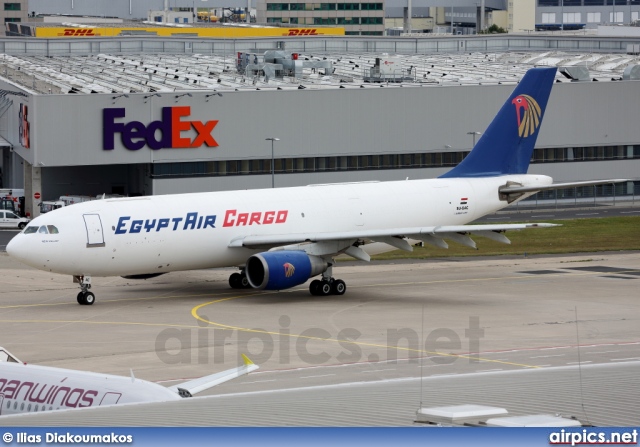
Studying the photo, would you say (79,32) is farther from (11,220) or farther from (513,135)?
(513,135)

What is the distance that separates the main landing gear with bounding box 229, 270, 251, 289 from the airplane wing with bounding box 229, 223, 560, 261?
3007 mm

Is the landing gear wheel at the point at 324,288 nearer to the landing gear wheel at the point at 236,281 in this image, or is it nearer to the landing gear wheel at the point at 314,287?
the landing gear wheel at the point at 314,287

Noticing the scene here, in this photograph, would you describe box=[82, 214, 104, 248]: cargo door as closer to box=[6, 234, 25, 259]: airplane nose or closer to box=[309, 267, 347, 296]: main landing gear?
box=[6, 234, 25, 259]: airplane nose

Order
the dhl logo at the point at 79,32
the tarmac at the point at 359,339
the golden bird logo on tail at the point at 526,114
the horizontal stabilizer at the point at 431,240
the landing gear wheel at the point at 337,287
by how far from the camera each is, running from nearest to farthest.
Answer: the tarmac at the point at 359,339
the horizontal stabilizer at the point at 431,240
the landing gear wheel at the point at 337,287
the golden bird logo on tail at the point at 526,114
the dhl logo at the point at 79,32

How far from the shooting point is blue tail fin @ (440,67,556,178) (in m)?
66.1

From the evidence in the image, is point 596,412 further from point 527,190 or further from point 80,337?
point 527,190

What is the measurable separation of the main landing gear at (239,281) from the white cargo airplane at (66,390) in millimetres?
31712

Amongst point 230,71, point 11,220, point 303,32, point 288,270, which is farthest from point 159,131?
point 303,32

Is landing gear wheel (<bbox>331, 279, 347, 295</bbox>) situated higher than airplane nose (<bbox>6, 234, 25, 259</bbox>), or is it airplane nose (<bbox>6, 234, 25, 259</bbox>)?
airplane nose (<bbox>6, 234, 25, 259</bbox>)

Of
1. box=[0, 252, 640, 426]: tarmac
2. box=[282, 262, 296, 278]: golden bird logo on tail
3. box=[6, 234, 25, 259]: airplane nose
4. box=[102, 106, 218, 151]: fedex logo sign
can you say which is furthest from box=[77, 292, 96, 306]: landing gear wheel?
box=[102, 106, 218, 151]: fedex logo sign

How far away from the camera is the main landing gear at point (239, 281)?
5984 centimetres

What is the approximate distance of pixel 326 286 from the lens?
190 ft

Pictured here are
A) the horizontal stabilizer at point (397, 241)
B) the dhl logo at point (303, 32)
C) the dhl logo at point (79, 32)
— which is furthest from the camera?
the dhl logo at point (303, 32)

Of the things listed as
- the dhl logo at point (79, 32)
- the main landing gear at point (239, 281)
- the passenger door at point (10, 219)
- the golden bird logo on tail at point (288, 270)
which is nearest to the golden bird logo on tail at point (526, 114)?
the main landing gear at point (239, 281)
